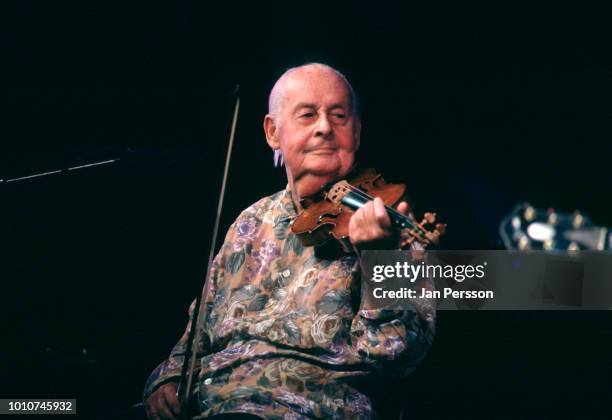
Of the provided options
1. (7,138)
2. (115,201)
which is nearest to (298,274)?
(115,201)

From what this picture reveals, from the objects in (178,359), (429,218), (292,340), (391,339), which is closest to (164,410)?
(178,359)

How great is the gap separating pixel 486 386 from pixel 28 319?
1478 mm

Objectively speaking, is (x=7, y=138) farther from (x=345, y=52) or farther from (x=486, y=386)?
(x=486, y=386)

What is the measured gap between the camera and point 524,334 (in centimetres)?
168

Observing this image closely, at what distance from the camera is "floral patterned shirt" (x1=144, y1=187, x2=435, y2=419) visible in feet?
4.68

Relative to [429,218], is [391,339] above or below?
below

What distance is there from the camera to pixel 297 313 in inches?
61.7

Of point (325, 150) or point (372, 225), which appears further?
point (325, 150)

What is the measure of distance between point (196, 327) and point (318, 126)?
2.28 ft

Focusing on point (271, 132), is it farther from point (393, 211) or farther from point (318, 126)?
point (393, 211)

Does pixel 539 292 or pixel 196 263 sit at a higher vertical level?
pixel 196 263

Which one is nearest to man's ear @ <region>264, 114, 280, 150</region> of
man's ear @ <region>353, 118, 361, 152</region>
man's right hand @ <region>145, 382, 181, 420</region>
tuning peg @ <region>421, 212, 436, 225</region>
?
man's ear @ <region>353, 118, 361, 152</region>

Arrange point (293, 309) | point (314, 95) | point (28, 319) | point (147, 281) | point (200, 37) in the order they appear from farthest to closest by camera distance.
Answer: point (200, 37) < point (147, 281) < point (28, 319) < point (314, 95) < point (293, 309)

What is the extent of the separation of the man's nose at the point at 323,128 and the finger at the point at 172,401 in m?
0.86
